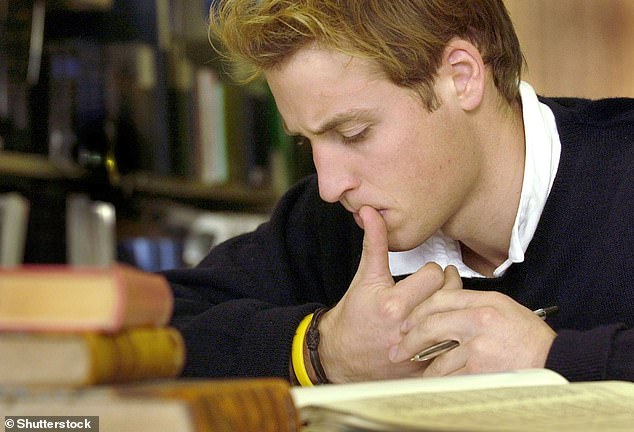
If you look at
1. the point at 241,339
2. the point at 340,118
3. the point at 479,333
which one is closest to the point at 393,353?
the point at 479,333

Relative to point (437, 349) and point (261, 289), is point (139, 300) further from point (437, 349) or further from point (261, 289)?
point (261, 289)

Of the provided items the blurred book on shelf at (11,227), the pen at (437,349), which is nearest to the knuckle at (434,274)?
the pen at (437,349)

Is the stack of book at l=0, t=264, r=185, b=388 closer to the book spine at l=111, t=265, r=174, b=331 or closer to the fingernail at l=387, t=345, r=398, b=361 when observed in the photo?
the book spine at l=111, t=265, r=174, b=331

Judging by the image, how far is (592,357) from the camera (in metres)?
0.94

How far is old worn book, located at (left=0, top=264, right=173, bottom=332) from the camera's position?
1.72 ft

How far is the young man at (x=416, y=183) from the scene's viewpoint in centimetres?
119

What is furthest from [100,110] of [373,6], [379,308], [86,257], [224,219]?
[379,308]

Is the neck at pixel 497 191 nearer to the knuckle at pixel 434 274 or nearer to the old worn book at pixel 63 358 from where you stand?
the knuckle at pixel 434 274

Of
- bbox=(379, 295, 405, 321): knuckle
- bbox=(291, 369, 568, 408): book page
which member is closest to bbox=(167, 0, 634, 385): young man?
bbox=(379, 295, 405, 321): knuckle

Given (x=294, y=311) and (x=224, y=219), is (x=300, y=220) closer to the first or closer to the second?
(x=294, y=311)

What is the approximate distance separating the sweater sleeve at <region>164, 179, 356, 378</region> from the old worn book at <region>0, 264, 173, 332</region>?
68cm

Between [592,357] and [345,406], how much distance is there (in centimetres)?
42

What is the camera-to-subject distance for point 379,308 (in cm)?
112

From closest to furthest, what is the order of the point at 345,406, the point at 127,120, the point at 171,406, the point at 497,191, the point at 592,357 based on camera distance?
the point at 171,406 → the point at 345,406 → the point at 592,357 → the point at 497,191 → the point at 127,120
